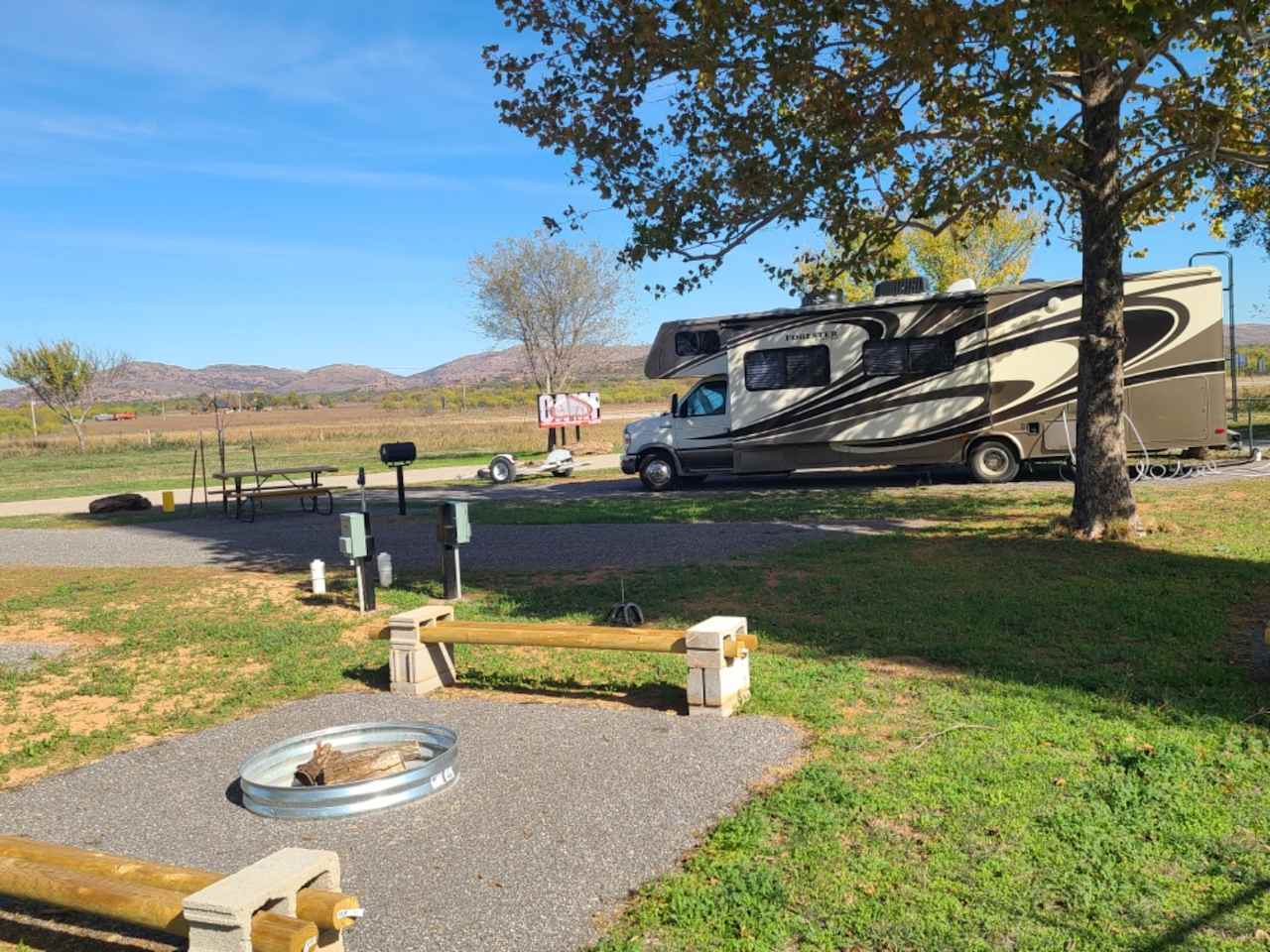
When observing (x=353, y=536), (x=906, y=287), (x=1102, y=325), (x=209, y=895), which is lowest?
(x=209, y=895)

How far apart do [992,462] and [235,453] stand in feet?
109

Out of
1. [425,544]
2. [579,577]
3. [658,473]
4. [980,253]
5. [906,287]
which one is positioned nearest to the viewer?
[579,577]

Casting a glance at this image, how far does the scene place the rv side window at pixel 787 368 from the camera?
17781 mm

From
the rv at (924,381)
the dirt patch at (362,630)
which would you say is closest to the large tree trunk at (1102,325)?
the rv at (924,381)

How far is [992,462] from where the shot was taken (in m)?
17.0

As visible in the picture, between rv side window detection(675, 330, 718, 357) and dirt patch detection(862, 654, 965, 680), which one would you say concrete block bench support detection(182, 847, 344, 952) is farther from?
rv side window detection(675, 330, 718, 357)

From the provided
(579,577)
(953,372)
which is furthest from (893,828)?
(953,372)

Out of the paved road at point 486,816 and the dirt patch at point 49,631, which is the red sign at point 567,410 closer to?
the dirt patch at point 49,631

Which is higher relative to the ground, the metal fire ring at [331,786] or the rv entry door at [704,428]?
the rv entry door at [704,428]

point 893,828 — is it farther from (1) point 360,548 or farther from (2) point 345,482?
(2) point 345,482

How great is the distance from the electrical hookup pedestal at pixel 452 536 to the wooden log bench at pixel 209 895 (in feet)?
18.8

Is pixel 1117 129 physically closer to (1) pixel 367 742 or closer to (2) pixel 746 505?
(2) pixel 746 505

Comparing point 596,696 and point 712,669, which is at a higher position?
point 712,669

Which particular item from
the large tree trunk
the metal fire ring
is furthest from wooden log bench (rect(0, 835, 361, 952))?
the large tree trunk
